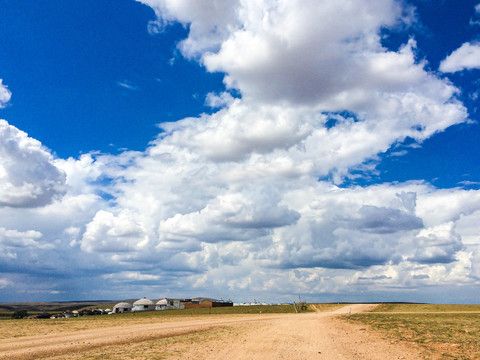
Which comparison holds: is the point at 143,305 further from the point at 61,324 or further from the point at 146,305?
the point at 61,324

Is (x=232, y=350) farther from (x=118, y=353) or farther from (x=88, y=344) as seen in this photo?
(x=88, y=344)

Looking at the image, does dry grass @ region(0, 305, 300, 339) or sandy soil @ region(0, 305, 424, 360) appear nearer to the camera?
sandy soil @ region(0, 305, 424, 360)

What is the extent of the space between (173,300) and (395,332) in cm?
13953

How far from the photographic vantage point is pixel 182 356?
2814 centimetres

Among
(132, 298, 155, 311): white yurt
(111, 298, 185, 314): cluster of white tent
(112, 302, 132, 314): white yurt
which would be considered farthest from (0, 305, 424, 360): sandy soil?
(111, 298, 185, 314): cluster of white tent

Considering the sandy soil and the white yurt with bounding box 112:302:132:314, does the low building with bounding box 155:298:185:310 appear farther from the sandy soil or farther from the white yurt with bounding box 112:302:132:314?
the sandy soil

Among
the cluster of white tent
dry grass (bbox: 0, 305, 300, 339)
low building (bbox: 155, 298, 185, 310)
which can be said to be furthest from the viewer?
low building (bbox: 155, 298, 185, 310)

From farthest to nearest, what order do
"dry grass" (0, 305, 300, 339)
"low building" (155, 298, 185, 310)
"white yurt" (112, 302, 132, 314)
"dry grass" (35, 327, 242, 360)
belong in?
1. "low building" (155, 298, 185, 310)
2. "white yurt" (112, 302, 132, 314)
3. "dry grass" (0, 305, 300, 339)
4. "dry grass" (35, 327, 242, 360)

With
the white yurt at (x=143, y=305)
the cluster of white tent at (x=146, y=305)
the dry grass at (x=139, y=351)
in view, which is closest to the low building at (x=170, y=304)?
the cluster of white tent at (x=146, y=305)

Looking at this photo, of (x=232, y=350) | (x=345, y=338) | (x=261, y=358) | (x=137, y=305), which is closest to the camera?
(x=261, y=358)

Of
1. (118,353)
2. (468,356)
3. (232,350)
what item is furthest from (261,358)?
(468,356)

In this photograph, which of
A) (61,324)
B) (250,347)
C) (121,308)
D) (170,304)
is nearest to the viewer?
(250,347)

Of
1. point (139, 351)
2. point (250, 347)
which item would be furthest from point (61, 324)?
point (250, 347)

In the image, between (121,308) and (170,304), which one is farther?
(170,304)
